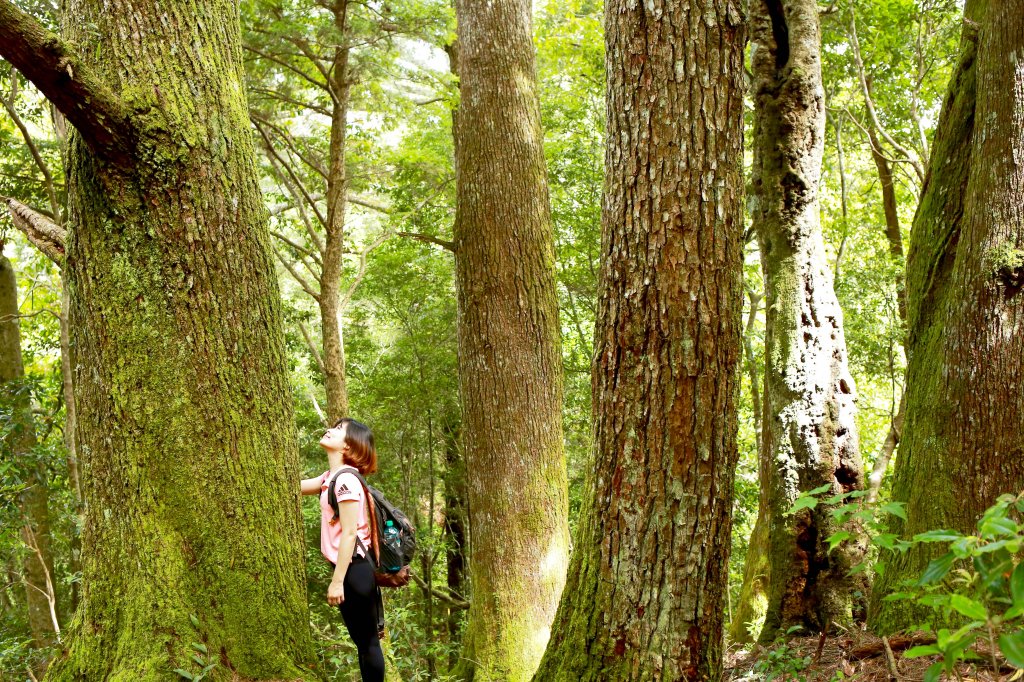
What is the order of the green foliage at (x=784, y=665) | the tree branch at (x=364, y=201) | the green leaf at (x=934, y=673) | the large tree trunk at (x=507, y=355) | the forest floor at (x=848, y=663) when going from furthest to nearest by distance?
the tree branch at (x=364, y=201), the large tree trunk at (x=507, y=355), the green foliage at (x=784, y=665), the forest floor at (x=848, y=663), the green leaf at (x=934, y=673)

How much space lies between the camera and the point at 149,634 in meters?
3.24

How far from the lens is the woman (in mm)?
4000

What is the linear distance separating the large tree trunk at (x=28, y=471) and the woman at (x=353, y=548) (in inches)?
153

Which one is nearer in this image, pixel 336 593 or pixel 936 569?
pixel 936 569

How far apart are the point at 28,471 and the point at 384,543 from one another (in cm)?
539

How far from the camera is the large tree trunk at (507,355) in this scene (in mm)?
6090

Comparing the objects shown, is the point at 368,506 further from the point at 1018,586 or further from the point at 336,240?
the point at 336,240

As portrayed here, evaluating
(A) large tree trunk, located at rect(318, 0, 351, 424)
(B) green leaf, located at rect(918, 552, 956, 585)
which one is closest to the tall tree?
(B) green leaf, located at rect(918, 552, 956, 585)

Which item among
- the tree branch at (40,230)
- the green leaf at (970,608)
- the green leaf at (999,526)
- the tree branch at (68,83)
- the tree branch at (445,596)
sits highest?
the tree branch at (68,83)

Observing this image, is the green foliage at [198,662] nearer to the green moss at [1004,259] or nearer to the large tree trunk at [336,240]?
the green moss at [1004,259]

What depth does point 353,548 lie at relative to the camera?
4031mm

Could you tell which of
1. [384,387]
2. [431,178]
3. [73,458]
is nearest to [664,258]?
[73,458]

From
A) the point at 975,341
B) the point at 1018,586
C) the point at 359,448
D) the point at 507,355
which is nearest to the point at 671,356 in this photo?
the point at 1018,586

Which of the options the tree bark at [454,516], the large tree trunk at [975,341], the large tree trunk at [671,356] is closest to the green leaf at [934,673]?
the large tree trunk at [671,356]
